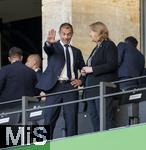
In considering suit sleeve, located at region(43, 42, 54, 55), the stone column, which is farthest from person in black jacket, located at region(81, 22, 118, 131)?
the stone column

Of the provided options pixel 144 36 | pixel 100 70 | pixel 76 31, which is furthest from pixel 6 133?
pixel 144 36

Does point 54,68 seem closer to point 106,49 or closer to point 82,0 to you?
point 106,49

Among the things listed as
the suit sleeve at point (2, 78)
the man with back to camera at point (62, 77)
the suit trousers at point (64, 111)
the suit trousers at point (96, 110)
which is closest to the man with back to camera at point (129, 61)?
the man with back to camera at point (62, 77)

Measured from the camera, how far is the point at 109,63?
46.3 feet

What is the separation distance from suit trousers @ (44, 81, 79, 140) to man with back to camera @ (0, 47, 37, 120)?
76 cm

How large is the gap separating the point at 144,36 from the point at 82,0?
219 cm

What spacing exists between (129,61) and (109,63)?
173 centimetres

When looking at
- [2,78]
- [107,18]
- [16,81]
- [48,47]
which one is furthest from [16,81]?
[107,18]

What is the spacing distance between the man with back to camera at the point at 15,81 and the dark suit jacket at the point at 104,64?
1.47m

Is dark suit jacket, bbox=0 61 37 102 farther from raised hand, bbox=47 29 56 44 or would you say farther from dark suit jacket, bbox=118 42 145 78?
dark suit jacket, bbox=118 42 145 78

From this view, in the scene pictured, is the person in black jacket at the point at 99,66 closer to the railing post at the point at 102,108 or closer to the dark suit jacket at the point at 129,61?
the railing post at the point at 102,108

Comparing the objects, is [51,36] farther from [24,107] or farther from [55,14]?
[55,14]

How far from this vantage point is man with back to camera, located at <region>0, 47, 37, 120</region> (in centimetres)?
1541

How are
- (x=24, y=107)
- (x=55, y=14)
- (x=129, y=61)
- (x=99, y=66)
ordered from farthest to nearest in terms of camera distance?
(x=55, y=14) < (x=129, y=61) < (x=24, y=107) < (x=99, y=66)
